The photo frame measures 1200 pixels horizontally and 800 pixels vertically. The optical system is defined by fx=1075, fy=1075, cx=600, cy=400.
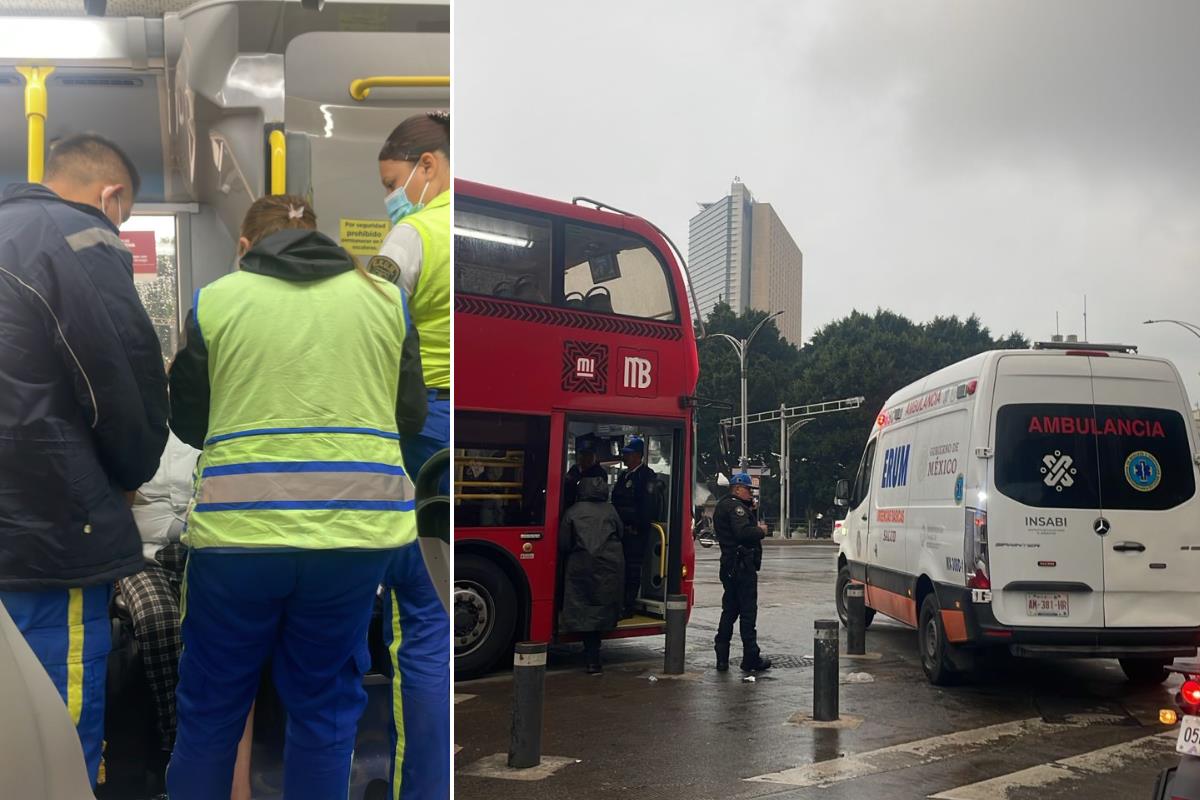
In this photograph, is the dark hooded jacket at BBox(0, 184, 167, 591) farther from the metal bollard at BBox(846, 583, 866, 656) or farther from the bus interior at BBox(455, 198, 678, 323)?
the metal bollard at BBox(846, 583, 866, 656)

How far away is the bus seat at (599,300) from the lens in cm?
549

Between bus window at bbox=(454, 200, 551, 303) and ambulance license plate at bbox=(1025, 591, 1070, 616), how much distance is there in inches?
104

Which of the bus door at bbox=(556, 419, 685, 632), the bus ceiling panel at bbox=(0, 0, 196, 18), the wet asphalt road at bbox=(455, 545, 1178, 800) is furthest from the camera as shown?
the bus door at bbox=(556, 419, 685, 632)

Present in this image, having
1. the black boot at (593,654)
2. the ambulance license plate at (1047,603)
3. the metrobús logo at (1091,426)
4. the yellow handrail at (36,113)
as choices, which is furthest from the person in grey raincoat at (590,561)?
the yellow handrail at (36,113)

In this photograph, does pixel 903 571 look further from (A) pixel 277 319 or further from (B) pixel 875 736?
(A) pixel 277 319

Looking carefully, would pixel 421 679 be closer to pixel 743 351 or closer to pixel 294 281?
pixel 294 281

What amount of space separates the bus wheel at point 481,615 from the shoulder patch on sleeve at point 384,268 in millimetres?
4012

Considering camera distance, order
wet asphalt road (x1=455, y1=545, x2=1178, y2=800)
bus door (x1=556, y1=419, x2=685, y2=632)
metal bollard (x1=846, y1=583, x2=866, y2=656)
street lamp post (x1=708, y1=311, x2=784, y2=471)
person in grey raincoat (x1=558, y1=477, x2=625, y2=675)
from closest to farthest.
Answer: wet asphalt road (x1=455, y1=545, x2=1178, y2=800), street lamp post (x1=708, y1=311, x2=784, y2=471), person in grey raincoat (x1=558, y1=477, x2=625, y2=675), bus door (x1=556, y1=419, x2=685, y2=632), metal bollard (x1=846, y1=583, x2=866, y2=656)

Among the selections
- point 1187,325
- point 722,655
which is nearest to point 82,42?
point 1187,325

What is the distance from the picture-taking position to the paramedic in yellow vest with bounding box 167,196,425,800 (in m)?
1.37

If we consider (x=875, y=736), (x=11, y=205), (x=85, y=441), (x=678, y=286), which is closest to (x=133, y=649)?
(x=85, y=441)

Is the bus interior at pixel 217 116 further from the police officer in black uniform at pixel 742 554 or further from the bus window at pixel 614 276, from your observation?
the police officer in black uniform at pixel 742 554

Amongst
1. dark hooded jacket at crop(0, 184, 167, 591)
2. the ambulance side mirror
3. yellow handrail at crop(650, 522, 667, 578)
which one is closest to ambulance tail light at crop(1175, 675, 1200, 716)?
dark hooded jacket at crop(0, 184, 167, 591)

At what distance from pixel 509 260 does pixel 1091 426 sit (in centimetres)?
285
